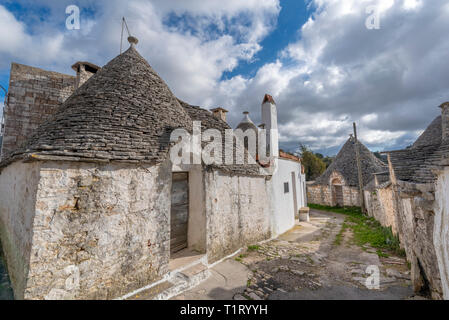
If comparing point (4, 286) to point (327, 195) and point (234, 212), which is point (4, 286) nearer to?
point (234, 212)

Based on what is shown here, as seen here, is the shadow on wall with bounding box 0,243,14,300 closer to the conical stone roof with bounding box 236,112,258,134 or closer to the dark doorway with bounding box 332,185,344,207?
the conical stone roof with bounding box 236,112,258,134

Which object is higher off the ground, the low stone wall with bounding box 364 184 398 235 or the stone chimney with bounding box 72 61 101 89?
the stone chimney with bounding box 72 61 101 89

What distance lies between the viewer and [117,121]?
14.5 ft

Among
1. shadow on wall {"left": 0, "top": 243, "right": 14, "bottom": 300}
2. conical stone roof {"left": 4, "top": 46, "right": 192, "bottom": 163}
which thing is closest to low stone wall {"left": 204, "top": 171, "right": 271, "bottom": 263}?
conical stone roof {"left": 4, "top": 46, "right": 192, "bottom": 163}

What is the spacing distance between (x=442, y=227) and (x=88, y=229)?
20.4ft

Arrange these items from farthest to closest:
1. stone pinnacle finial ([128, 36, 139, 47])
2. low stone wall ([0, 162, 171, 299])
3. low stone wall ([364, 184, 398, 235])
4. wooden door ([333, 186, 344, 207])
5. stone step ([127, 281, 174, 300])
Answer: wooden door ([333, 186, 344, 207]) → low stone wall ([364, 184, 398, 235]) → stone pinnacle finial ([128, 36, 139, 47]) → stone step ([127, 281, 174, 300]) → low stone wall ([0, 162, 171, 299])

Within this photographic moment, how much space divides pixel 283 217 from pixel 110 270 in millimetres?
8208

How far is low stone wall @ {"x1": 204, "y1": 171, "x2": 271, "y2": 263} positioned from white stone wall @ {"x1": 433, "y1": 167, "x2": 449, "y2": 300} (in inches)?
185

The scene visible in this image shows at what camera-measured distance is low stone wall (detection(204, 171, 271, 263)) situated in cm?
557

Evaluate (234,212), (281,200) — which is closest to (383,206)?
(281,200)

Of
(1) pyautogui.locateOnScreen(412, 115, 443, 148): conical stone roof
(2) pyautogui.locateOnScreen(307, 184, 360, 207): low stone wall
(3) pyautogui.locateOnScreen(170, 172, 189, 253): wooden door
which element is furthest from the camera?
(2) pyautogui.locateOnScreen(307, 184, 360, 207): low stone wall

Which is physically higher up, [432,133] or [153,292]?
[432,133]
